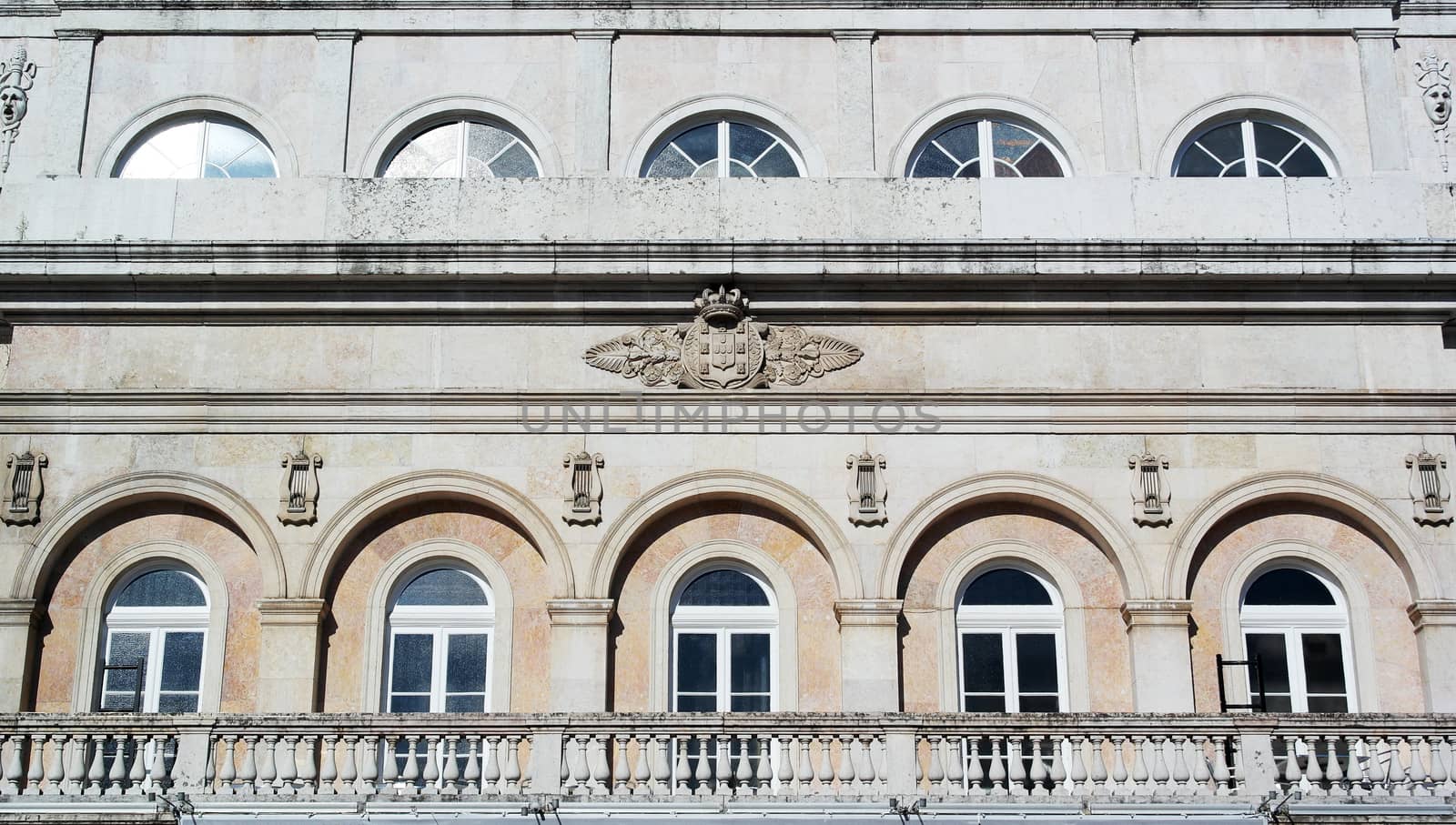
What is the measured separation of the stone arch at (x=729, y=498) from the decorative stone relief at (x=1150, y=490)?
3.44 m

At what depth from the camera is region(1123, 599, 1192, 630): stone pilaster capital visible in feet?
81.5

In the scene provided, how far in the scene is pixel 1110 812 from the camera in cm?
2192

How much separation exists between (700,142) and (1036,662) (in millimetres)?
8044

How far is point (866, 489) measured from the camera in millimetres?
25391

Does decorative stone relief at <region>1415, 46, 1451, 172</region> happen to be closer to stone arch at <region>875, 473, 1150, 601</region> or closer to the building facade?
the building facade

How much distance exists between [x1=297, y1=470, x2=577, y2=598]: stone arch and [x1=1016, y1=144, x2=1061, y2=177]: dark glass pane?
7817mm

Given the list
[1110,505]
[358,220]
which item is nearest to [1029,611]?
[1110,505]

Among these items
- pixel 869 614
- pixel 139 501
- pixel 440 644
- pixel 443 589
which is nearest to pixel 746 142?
pixel 869 614

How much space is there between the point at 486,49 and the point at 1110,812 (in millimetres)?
12904

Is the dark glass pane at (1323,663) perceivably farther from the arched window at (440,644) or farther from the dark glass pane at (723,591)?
the arched window at (440,644)

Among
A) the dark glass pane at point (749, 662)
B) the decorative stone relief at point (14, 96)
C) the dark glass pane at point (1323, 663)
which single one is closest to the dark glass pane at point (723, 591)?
the dark glass pane at point (749, 662)

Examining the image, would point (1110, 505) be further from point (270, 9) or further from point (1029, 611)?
point (270, 9)

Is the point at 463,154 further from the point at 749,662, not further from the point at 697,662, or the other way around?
the point at 749,662

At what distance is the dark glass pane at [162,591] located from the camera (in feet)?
83.6
